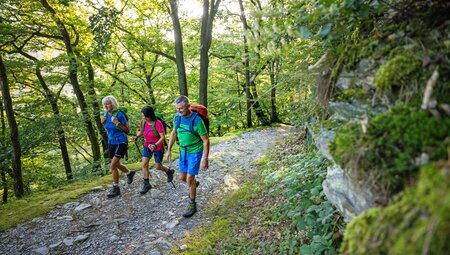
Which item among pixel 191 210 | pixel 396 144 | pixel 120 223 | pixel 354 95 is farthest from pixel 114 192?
pixel 396 144

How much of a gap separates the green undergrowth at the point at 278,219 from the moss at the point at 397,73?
1519 millimetres

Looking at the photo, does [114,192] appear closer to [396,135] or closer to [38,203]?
[38,203]

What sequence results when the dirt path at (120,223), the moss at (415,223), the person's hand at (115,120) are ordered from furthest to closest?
the person's hand at (115,120) → the dirt path at (120,223) → the moss at (415,223)

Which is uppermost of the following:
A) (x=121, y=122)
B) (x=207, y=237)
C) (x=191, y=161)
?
(x=121, y=122)

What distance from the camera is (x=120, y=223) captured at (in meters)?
5.52

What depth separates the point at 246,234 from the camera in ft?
15.0

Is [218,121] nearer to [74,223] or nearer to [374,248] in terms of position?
[74,223]

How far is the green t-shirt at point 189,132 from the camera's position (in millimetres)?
5094

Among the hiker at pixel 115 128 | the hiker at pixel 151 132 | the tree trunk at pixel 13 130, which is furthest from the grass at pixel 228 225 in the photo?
the tree trunk at pixel 13 130

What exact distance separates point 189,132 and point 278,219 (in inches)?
90.2

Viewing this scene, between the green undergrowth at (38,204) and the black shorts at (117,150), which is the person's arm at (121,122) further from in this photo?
the green undergrowth at (38,204)

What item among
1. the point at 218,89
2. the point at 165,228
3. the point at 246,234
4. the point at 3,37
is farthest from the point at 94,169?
the point at 218,89

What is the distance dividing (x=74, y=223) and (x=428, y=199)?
6233 mm

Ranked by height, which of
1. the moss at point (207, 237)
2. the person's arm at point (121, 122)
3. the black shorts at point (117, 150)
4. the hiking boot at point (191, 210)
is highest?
the person's arm at point (121, 122)
